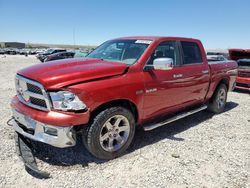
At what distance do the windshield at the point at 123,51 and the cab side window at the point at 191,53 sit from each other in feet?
3.44

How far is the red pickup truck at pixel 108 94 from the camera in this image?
307 centimetres

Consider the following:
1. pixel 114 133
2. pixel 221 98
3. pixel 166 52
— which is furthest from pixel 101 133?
pixel 221 98

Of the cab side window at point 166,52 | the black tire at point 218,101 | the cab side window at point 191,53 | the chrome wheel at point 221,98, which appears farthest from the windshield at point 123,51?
the chrome wheel at point 221,98

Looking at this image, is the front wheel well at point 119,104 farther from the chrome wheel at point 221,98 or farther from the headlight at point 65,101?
the chrome wheel at point 221,98

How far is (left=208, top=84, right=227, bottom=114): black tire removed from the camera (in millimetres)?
6121

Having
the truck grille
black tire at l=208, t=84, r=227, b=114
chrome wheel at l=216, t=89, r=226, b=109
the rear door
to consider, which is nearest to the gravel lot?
the rear door

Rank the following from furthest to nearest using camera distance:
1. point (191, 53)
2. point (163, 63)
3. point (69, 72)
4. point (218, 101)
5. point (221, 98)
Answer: point (221, 98)
point (218, 101)
point (191, 53)
point (163, 63)
point (69, 72)

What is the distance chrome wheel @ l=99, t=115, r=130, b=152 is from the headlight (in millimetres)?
596

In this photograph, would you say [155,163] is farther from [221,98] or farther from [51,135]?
[221,98]

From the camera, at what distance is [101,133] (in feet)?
11.5

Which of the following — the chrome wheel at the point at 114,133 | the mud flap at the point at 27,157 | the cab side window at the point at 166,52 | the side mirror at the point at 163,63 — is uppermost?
the cab side window at the point at 166,52

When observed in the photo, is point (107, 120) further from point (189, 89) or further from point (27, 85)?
point (189, 89)

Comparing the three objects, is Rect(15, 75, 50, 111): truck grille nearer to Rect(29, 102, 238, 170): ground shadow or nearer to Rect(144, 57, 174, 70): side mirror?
Rect(29, 102, 238, 170): ground shadow

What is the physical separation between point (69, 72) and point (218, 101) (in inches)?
179
